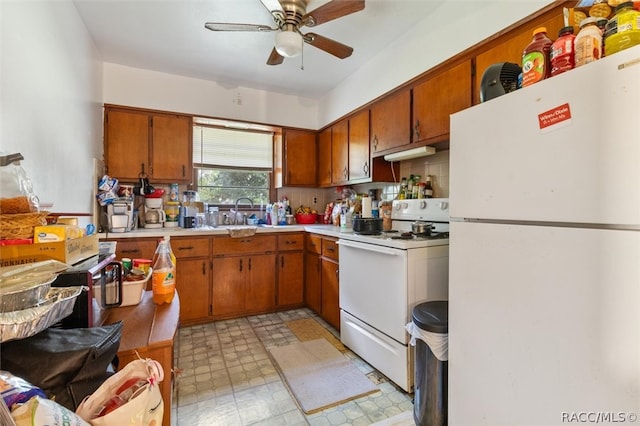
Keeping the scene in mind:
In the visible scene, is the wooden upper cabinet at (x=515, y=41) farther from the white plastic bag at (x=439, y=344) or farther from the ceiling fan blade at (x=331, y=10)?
the white plastic bag at (x=439, y=344)

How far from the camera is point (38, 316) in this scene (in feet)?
2.19

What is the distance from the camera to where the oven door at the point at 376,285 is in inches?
67.3

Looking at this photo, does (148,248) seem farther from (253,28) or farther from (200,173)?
(253,28)

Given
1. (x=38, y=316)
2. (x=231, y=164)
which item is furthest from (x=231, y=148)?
(x=38, y=316)

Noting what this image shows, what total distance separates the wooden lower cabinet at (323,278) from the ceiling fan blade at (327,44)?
4.98 ft

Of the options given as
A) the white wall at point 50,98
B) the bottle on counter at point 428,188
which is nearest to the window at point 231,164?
the white wall at point 50,98

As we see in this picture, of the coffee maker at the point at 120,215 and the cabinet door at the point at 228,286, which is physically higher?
the coffee maker at the point at 120,215

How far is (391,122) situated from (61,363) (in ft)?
8.12

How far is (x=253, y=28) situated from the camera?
1.79 meters

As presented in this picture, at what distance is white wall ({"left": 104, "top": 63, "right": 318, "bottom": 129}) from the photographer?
9.30 feet

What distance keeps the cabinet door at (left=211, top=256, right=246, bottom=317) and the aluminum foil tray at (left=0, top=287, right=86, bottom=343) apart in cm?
207

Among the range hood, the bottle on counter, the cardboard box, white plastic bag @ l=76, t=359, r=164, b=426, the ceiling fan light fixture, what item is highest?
the ceiling fan light fixture

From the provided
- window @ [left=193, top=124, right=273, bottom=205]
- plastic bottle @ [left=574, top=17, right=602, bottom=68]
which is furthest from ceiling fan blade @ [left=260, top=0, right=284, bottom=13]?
window @ [left=193, top=124, right=273, bottom=205]

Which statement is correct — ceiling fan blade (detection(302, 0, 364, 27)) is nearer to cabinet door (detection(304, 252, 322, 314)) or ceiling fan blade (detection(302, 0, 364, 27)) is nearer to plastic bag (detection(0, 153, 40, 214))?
plastic bag (detection(0, 153, 40, 214))
